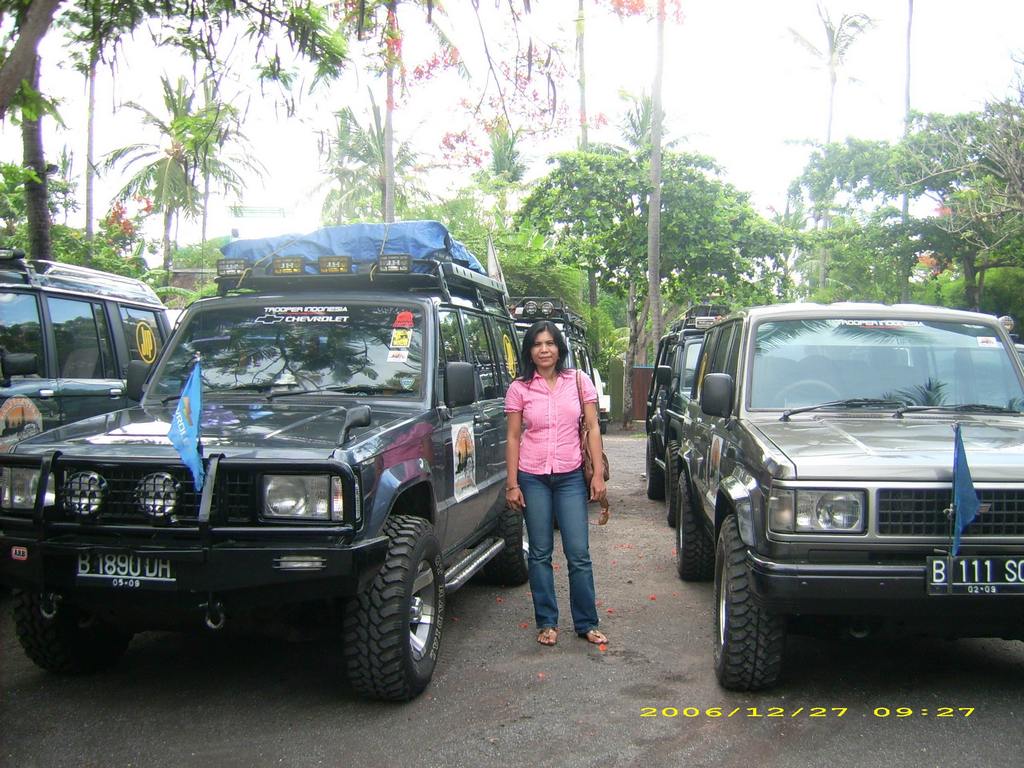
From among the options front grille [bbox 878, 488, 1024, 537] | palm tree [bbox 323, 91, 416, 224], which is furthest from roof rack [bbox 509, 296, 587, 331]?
palm tree [bbox 323, 91, 416, 224]

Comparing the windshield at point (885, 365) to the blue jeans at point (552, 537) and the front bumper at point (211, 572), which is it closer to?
the blue jeans at point (552, 537)

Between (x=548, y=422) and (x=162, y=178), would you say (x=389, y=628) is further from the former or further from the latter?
(x=162, y=178)

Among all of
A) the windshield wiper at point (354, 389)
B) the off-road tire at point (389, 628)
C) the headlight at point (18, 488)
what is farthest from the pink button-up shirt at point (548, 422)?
the headlight at point (18, 488)

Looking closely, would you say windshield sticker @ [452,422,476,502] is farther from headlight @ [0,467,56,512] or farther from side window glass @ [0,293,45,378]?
side window glass @ [0,293,45,378]

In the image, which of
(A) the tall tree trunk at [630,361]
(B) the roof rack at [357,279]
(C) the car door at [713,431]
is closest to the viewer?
(C) the car door at [713,431]

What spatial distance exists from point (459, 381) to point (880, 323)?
2.41 metres

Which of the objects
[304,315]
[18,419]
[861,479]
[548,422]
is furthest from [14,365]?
[861,479]

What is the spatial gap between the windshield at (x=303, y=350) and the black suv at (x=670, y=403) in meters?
3.19

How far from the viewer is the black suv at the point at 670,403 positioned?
856 centimetres

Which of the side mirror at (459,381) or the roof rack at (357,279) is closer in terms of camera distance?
the side mirror at (459,381)

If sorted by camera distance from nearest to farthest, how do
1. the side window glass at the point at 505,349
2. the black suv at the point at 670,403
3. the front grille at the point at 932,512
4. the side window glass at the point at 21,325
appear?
the front grille at the point at 932,512 < the side window glass at the point at 21,325 < the side window glass at the point at 505,349 < the black suv at the point at 670,403

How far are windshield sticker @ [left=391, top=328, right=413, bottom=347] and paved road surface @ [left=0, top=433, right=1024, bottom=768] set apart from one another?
172cm

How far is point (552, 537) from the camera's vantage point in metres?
5.25

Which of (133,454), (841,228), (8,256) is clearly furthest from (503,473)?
(841,228)
